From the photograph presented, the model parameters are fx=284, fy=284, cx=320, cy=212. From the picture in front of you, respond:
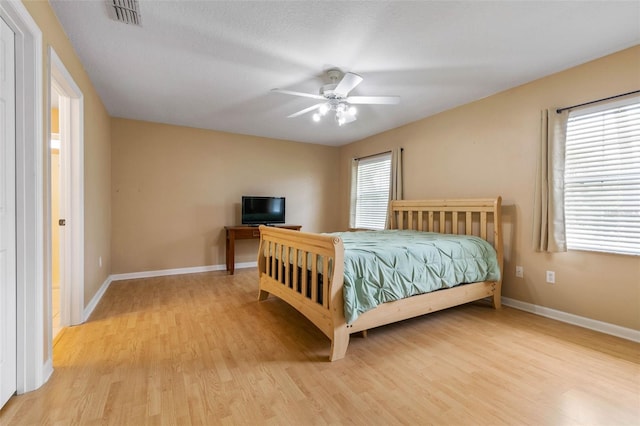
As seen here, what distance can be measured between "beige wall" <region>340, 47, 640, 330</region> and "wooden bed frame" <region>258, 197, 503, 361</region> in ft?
0.75

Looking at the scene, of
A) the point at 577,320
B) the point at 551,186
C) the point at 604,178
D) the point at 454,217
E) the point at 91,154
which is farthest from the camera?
the point at 454,217

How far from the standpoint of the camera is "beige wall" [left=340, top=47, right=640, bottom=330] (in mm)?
2438

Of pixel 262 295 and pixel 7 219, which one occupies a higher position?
pixel 7 219

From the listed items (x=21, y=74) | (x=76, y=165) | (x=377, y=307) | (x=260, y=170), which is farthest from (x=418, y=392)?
(x=260, y=170)

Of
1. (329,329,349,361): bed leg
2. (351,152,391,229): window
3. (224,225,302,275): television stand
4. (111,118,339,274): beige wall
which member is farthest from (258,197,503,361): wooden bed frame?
(111,118,339,274): beige wall

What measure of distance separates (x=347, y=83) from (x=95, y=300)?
11.5 ft

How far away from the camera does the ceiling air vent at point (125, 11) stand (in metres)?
1.85

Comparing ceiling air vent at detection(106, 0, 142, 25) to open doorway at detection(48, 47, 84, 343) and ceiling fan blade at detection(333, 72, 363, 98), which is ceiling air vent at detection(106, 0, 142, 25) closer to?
open doorway at detection(48, 47, 84, 343)

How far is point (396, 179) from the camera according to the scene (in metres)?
4.55

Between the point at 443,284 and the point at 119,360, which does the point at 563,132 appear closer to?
the point at 443,284

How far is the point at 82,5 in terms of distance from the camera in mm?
1878

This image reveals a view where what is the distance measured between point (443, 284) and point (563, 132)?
1885 millimetres

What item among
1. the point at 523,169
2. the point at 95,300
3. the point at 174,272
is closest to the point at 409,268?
the point at 523,169

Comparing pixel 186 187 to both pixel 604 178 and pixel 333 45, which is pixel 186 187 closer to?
pixel 333 45
